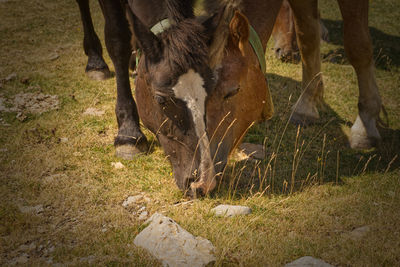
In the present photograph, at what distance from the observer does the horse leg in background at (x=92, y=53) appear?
241 inches

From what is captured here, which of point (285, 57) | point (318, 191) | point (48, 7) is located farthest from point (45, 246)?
point (48, 7)

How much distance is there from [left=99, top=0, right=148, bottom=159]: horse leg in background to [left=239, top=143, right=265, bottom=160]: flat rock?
3.92 feet

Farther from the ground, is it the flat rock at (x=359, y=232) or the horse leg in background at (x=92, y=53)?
the horse leg in background at (x=92, y=53)

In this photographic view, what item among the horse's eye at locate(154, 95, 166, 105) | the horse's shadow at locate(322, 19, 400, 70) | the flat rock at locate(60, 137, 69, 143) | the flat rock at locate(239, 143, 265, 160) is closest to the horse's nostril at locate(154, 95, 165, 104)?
the horse's eye at locate(154, 95, 166, 105)

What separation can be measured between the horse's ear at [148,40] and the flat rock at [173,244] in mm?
1270

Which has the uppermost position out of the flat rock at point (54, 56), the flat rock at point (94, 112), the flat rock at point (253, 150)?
the flat rock at point (54, 56)

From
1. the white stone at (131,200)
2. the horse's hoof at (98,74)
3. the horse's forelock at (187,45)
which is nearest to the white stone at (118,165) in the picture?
the white stone at (131,200)

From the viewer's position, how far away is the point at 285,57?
703 centimetres

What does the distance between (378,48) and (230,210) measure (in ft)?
20.8

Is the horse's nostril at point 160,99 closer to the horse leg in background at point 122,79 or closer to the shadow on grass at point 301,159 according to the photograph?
the shadow on grass at point 301,159

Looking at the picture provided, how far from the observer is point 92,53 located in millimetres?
6234

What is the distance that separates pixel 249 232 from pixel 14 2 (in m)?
9.91

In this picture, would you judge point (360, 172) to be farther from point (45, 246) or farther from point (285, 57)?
point (285, 57)

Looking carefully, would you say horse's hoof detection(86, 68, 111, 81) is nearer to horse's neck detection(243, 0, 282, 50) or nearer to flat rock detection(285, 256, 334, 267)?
horse's neck detection(243, 0, 282, 50)
